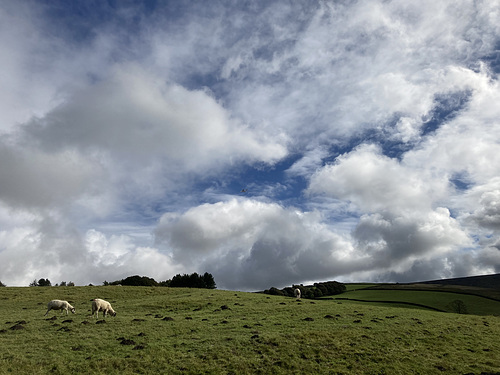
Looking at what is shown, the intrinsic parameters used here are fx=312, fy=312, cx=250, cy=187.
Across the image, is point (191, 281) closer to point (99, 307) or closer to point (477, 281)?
point (99, 307)

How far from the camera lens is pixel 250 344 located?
84.8 feet

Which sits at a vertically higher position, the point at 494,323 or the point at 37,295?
the point at 37,295

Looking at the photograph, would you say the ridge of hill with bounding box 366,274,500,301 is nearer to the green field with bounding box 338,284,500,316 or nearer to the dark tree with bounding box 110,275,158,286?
the green field with bounding box 338,284,500,316

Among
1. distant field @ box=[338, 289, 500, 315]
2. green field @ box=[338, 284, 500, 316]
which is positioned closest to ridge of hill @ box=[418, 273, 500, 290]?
green field @ box=[338, 284, 500, 316]

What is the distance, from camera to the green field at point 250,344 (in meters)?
21.6

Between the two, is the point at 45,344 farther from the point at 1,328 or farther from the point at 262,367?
the point at 262,367

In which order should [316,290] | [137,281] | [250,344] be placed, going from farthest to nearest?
[316,290]
[137,281]
[250,344]

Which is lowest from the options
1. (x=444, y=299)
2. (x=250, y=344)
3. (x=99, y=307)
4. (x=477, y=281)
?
(x=444, y=299)

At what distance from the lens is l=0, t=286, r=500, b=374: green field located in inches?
851

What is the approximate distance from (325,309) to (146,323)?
2409 centimetres

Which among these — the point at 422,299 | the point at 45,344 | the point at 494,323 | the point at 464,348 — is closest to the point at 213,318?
the point at 45,344

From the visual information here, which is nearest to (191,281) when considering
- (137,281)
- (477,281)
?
(137,281)

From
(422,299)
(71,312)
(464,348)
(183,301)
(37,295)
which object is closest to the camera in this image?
(464,348)

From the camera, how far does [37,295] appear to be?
5844 cm
